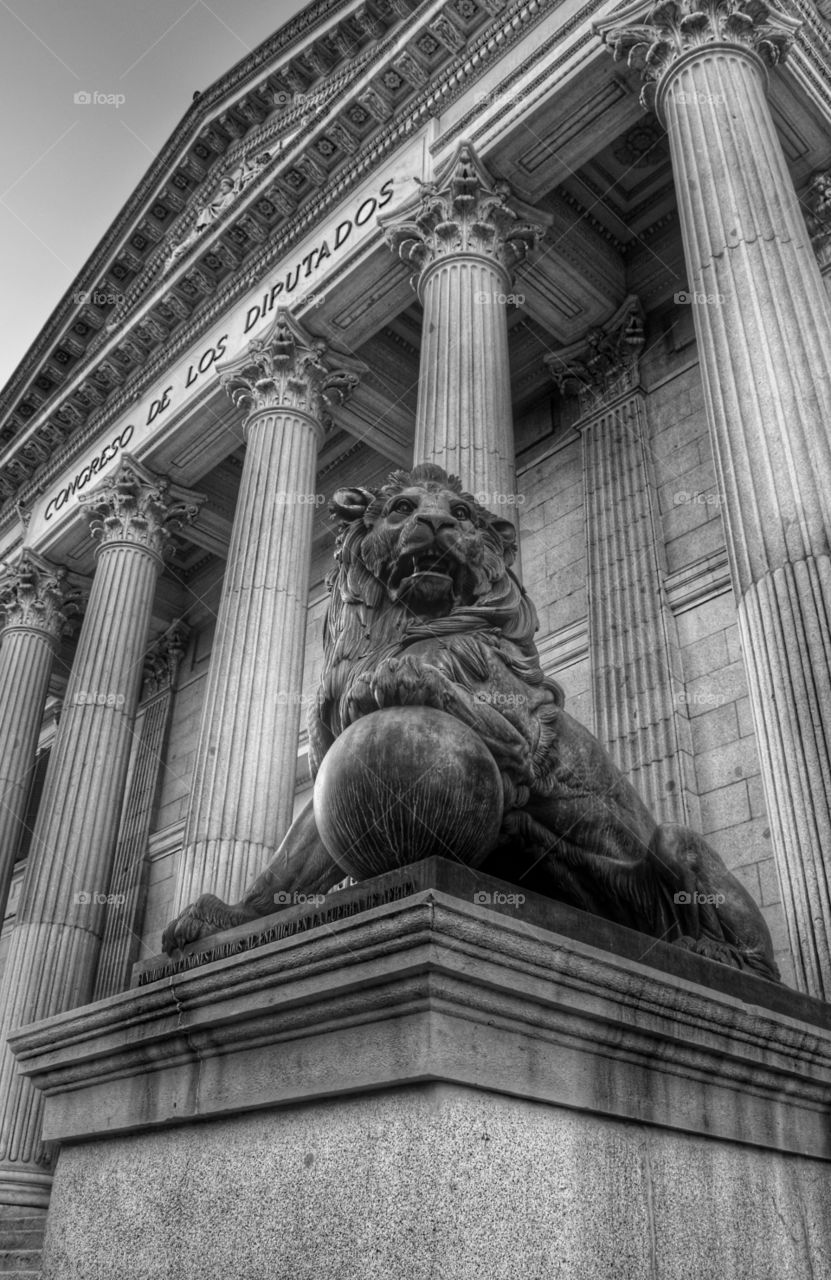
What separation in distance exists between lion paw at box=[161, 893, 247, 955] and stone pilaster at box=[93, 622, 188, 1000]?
16.5 meters

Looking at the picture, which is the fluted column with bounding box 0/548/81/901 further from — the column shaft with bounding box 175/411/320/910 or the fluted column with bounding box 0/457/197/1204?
the column shaft with bounding box 175/411/320/910

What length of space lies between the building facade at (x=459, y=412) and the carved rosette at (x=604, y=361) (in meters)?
0.05

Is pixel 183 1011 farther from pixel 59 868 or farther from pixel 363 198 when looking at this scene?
pixel 363 198

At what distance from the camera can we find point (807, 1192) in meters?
3.84

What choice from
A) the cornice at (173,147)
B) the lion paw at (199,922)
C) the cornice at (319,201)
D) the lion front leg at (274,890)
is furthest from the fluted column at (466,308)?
the lion paw at (199,922)

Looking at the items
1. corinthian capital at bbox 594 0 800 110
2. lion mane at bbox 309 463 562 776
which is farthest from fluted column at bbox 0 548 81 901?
lion mane at bbox 309 463 562 776

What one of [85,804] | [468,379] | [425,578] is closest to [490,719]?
[425,578]

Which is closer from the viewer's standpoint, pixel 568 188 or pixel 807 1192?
pixel 807 1192

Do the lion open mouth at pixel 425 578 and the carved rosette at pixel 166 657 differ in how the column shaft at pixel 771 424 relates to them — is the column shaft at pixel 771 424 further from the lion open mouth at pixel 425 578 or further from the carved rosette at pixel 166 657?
the carved rosette at pixel 166 657

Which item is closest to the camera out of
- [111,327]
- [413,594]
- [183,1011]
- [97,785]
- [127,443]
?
[183,1011]

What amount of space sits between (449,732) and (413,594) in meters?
0.85

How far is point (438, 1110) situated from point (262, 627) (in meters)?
10.6

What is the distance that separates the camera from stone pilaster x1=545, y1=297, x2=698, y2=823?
38.8 feet

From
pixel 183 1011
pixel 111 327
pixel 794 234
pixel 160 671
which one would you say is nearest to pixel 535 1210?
pixel 183 1011
